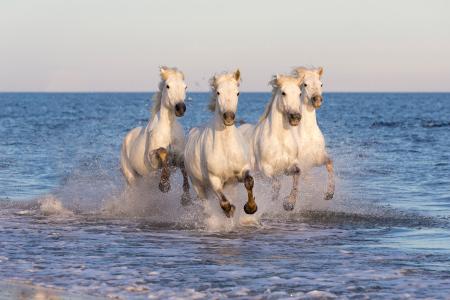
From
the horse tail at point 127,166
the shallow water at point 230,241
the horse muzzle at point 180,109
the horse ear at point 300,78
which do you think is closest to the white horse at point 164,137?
the horse muzzle at point 180,109

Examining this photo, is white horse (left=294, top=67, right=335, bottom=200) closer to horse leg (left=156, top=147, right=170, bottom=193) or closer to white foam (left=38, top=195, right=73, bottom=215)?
horse leg (left=156, top=147, right=170, bottom=193)

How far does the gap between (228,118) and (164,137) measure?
2.18 metres

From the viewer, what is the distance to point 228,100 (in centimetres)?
1105

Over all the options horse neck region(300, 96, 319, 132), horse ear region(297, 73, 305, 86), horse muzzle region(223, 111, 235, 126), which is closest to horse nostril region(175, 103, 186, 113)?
horse muzzle region(223, 111, 235, 126)

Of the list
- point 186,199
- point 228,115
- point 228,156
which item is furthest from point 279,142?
point 228,115

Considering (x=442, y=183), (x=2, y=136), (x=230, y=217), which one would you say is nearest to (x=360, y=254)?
(x=230, y=217)

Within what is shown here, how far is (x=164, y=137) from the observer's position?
12.9m

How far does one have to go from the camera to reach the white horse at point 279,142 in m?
12.5

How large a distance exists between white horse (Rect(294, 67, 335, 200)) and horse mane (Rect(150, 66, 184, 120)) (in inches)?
76.4

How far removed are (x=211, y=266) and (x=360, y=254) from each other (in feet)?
5.95

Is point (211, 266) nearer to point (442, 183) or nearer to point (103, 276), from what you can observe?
point (103, 276)

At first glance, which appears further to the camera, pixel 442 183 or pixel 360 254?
pixel 442 183

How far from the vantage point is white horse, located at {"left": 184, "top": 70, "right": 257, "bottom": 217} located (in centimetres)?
1116

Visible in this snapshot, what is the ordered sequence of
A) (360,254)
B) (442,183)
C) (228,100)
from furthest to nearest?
(442,183) < (228,100) < (360,254)
